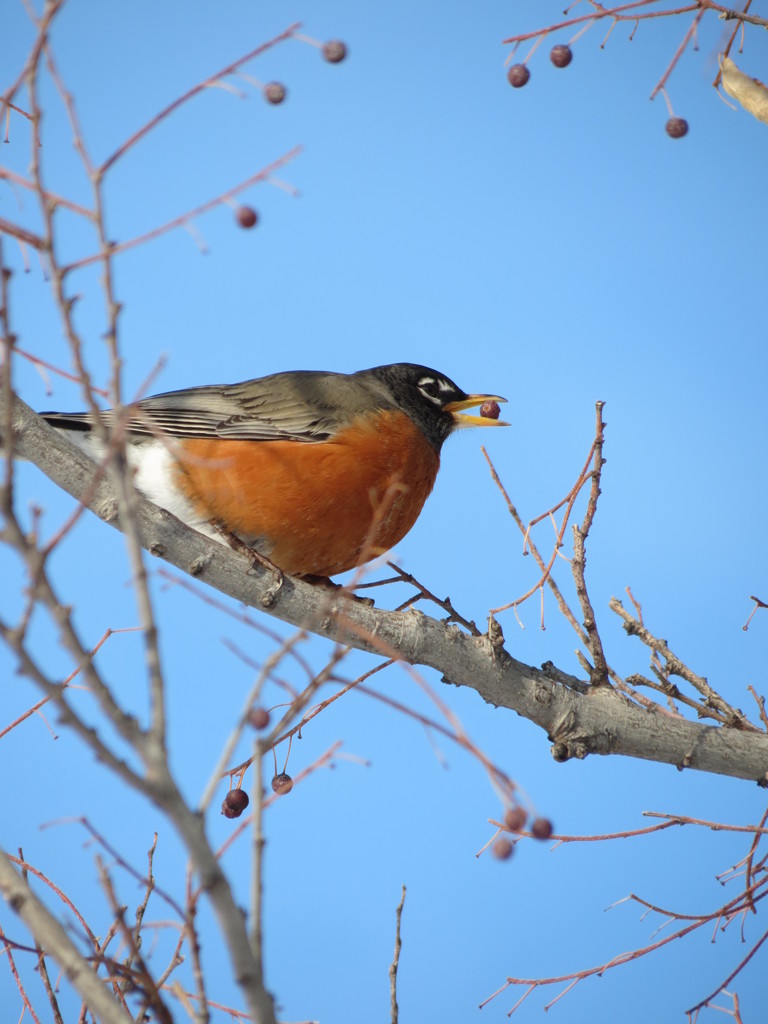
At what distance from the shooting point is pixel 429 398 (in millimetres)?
→ 4926

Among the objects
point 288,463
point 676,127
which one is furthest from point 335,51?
point 288,463

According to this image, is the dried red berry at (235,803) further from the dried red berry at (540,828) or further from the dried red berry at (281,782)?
the dried red berry at (540,828)

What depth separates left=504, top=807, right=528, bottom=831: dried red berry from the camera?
171 cm

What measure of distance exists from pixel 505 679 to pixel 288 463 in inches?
46.6

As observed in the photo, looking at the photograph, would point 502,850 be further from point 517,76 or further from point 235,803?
point 517,76

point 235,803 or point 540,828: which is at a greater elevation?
point 235,803

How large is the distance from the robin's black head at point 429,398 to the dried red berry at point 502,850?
9.40 feet

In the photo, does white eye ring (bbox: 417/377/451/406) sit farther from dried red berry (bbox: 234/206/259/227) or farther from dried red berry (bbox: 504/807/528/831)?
dried red berry (bbox: 504/807/528/831)

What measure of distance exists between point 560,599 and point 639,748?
20.9 inches

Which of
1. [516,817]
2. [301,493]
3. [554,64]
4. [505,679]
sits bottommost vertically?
[516,817]

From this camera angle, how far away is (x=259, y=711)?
2.21m

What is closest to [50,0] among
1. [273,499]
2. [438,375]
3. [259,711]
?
[259,711]

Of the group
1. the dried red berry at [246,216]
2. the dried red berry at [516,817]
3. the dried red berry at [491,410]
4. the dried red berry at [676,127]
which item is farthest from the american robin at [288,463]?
the dried red berry at [516,817]

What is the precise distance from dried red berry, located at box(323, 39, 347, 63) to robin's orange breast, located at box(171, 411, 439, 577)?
1437 mm
